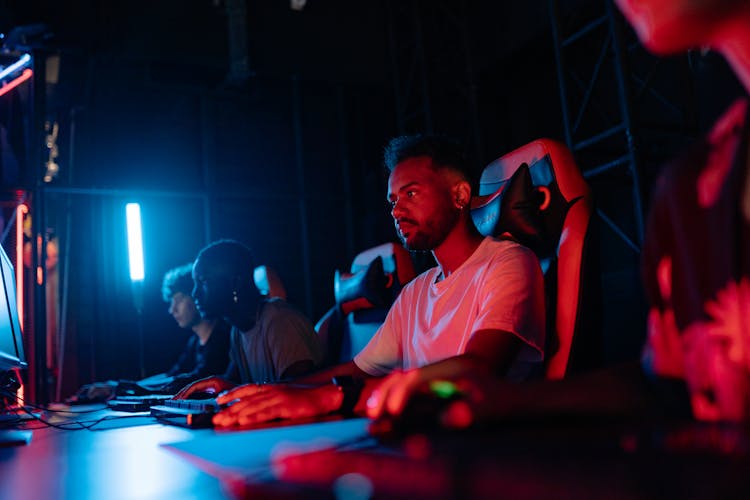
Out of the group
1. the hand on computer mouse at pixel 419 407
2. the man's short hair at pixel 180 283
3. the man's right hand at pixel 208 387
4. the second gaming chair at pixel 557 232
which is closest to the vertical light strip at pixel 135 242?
the man's short hair at pixel 180 283

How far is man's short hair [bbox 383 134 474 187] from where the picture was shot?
1829mm

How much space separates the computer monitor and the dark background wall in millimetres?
4014

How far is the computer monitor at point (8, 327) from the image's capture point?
1.66 m

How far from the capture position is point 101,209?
19.2 feet

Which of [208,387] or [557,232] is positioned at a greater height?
[557,232]

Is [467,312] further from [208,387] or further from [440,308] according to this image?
[208,387]

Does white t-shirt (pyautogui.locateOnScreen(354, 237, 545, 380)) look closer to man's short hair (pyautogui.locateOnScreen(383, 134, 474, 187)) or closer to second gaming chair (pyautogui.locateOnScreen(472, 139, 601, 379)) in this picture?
second gaming chair (pyautogui.locateOnScreen(472, 139, 601, 379))

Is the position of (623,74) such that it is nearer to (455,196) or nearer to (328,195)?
(455,196)

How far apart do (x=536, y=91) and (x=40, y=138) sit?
4483 millimetres

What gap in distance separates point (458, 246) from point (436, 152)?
0.28 metres

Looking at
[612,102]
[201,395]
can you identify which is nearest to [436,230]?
[201,395]

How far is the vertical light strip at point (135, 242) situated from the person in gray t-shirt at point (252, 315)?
11.4ft

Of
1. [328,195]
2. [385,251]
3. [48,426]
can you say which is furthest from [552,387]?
[328,195]

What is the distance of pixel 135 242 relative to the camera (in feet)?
19.1
